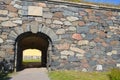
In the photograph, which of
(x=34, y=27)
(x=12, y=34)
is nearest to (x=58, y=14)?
(x=34, y=27)

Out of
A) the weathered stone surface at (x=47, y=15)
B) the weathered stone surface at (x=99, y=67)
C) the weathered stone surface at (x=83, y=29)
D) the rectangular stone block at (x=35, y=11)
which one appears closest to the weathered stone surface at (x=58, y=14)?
the weathered stone surface at (x=47, y=15)

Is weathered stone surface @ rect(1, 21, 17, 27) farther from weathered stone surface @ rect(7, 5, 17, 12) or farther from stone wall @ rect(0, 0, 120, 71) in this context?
weathered stone surface @ rect(7, 5, 17, 12)

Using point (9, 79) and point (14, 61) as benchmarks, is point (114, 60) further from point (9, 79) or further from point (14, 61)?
point (9, 79)

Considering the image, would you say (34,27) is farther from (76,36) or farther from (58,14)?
(76,36)

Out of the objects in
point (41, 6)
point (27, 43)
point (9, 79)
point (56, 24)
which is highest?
point (41, 6)

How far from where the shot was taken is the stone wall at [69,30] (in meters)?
10.0

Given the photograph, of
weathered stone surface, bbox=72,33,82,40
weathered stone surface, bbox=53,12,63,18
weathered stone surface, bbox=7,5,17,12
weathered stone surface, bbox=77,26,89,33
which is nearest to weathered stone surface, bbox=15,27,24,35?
weathered stone surface, bbox=7,5,17,12

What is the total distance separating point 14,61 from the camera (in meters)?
10.0

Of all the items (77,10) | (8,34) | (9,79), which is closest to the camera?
(9,79)

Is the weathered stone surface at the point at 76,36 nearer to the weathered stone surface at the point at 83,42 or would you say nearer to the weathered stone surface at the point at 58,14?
the weathered stone surface at the point at 83,42

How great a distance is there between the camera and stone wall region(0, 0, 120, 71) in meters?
10.0

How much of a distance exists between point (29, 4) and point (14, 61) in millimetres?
2368

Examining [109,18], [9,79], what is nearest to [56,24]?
[109,18]

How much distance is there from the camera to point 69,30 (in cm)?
1062
